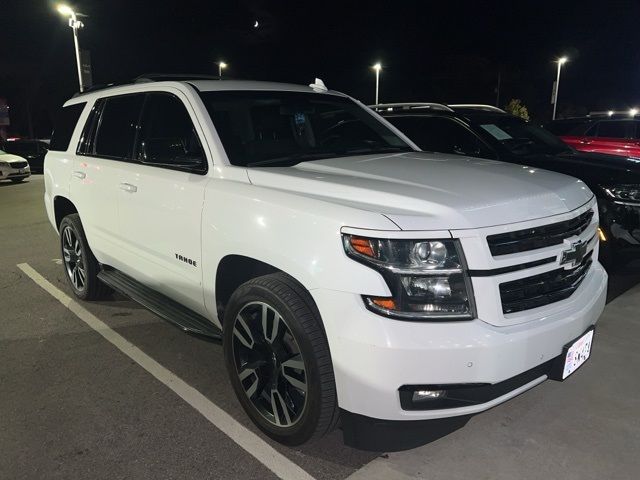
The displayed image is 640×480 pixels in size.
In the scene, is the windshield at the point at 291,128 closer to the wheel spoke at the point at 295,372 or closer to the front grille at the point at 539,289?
the wheel spoke at the point at 295,372

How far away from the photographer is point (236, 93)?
3.82m

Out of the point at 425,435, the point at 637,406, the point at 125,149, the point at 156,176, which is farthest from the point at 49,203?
the point at 637,406

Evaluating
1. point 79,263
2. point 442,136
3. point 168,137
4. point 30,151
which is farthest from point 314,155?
point 30,151

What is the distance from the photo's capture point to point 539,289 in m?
2.58

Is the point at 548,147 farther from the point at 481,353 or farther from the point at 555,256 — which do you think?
the point at 481,353

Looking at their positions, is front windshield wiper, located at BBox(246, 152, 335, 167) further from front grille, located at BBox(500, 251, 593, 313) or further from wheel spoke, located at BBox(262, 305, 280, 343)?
front grille, located at BBox(500, 251, 593, 313)

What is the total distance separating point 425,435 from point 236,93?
2.52 meters

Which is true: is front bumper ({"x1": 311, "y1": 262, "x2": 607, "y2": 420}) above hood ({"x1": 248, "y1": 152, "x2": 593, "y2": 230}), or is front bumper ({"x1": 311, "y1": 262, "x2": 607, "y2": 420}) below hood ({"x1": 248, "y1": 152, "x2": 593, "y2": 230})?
below

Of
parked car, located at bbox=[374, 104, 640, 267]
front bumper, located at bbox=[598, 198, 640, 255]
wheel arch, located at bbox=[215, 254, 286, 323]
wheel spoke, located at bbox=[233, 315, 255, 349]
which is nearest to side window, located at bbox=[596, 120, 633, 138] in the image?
parked car, located at bbox=[374, 104, 640, 267]

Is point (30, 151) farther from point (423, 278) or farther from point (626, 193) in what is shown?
point (423, 278)

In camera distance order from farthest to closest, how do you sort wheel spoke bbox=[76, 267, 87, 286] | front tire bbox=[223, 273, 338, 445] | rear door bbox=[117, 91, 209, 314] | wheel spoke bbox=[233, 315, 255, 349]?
wheel spoke bbox=[76, 267, 87, 286]
rear door bbox=[117, 91, 209, 314]
wheel spoke bbox=[233, 315, 255, 349]
front tire bbox=[223, 273, 338, 445]

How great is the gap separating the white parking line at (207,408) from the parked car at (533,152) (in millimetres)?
3611

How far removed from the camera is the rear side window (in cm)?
520

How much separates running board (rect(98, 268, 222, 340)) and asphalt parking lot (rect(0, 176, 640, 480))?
16.7 inches
